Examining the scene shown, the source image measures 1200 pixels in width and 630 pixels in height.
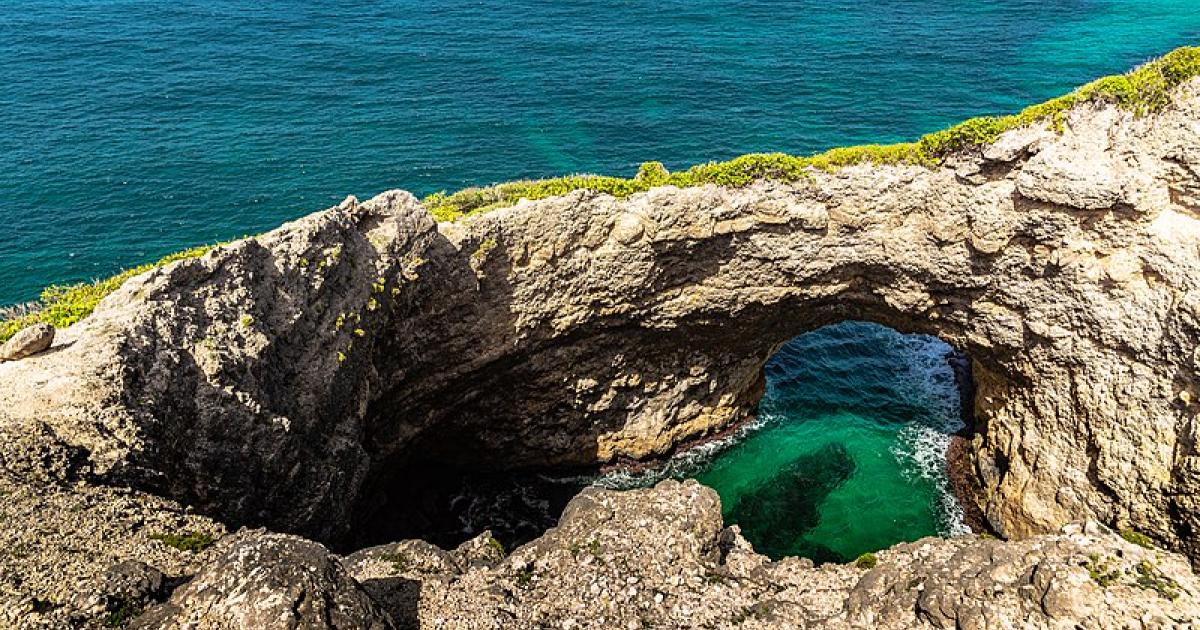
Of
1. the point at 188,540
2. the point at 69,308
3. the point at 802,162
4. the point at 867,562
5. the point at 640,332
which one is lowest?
the point at 867,562

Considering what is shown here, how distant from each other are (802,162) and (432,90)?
4755 cm

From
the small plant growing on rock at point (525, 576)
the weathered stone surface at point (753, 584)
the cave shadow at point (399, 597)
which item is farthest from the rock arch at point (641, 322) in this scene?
the small plant growing on rock at point (525, 576)

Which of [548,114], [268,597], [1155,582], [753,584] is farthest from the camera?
[548,114]

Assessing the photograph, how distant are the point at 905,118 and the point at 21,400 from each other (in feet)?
193

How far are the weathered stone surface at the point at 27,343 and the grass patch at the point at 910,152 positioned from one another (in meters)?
11.9

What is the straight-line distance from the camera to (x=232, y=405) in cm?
1831

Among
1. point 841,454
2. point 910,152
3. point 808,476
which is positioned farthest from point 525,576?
point 841,454

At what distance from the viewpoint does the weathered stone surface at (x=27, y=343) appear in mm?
16719

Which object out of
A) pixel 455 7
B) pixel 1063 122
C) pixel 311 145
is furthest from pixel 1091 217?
pixel 455 7

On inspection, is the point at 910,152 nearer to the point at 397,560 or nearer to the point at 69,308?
the point at 397,560

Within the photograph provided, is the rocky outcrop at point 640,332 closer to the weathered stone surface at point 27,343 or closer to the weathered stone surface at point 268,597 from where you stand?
the weathered stone surface at point 27,343

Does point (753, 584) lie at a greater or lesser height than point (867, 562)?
greater

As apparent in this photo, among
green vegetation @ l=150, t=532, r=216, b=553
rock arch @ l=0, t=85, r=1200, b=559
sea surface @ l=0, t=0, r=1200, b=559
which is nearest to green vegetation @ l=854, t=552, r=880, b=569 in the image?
sea surface @ l=0, t=0, r=1200, b=559

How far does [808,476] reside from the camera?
33594 millimetres
